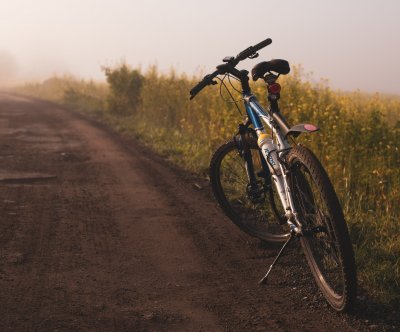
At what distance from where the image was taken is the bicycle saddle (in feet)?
12.1

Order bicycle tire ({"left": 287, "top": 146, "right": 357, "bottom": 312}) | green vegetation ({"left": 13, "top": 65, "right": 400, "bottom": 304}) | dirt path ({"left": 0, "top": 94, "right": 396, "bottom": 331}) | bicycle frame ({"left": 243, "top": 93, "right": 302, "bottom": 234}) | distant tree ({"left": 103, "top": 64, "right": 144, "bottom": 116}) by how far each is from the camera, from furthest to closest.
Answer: distant tree ({"left": 103, "top": 64, "right": 144, "bottom": 116}) → green vegetation ({"left": 13, "top": 65, "right": 400, "bottom": 304}) → bicycle frame ({"left": 243, "top": 93, "right": 302, "bottom": 234}) → dirt path ({"left": 0, "top": 94, "right": 396, "bottom": 331}) → bicycle tire ({"left": 287, "top": 146, "right": 357, "bottom": 312})

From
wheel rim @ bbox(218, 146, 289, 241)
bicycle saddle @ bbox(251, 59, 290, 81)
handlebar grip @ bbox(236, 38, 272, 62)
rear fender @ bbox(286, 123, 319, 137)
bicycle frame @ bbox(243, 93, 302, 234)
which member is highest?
handlebar grip @ bbox(236, 38, 272, 62)

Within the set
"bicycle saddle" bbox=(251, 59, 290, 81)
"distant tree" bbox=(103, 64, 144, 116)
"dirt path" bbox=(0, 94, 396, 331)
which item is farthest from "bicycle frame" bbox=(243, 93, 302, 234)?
"distant tree" bbox=(103, 64, 144, 116)

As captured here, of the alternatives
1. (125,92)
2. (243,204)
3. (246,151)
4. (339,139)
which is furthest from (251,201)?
(125,92)

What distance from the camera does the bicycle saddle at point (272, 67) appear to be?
3.70 m

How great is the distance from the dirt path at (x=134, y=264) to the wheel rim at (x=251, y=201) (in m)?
0.15

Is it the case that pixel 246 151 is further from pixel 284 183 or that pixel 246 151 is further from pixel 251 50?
pixel 284 183

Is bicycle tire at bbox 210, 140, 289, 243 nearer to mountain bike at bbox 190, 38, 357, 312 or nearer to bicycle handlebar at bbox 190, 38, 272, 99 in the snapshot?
mountain bike at bbox 190, 38, 357, 312

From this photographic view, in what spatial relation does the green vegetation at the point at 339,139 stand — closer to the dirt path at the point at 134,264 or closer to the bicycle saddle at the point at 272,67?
the dirt path at the point at 134,264

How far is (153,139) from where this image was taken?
33.9 ft

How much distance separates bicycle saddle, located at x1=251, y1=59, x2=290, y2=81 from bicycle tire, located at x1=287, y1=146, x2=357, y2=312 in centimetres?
78

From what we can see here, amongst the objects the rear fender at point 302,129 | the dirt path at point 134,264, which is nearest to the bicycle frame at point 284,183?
the rear fender at point 302,129

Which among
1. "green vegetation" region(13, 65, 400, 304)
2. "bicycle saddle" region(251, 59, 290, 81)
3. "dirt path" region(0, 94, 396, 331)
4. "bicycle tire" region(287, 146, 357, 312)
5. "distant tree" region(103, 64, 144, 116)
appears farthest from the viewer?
"distant tree" region(103, 64, 144, 116)

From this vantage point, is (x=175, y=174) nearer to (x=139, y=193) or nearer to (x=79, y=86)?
(x=139, y=193)
